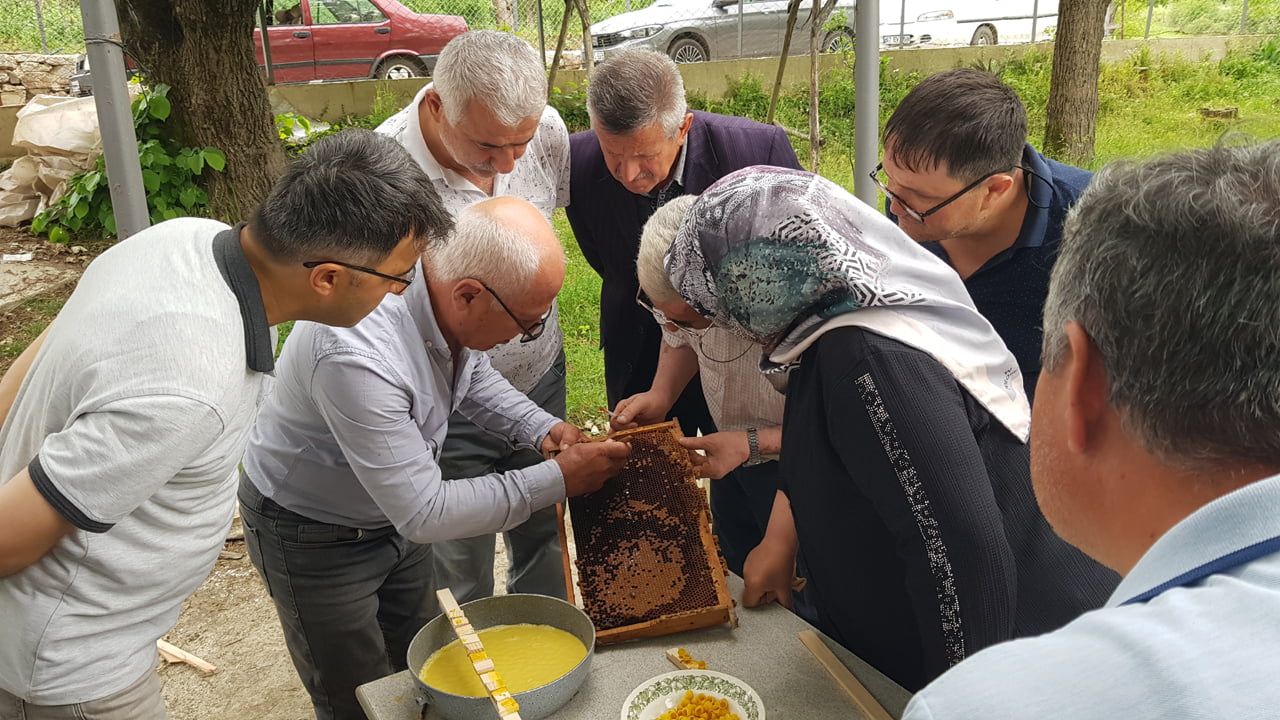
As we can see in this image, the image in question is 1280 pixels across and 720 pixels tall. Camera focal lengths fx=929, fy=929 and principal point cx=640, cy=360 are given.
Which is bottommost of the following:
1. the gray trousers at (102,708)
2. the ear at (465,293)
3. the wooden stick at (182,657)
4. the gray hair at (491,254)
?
the wooden stick at (182,657)

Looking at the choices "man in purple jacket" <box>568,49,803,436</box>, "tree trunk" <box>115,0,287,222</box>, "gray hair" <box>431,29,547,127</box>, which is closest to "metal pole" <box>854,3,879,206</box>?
"man in purple jacket" <box>568,49,803,436</box>

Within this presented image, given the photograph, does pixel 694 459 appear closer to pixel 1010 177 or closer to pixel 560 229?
pixel 1010 177

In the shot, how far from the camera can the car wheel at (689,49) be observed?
13.2 metres

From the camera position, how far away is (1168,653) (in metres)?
0.75

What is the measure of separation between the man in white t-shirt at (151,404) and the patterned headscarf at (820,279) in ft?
2.15

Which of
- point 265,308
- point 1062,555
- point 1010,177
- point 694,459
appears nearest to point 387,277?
point 265,308

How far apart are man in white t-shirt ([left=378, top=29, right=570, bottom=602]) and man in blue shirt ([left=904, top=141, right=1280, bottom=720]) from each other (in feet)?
7.09

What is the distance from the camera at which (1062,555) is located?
1940mm

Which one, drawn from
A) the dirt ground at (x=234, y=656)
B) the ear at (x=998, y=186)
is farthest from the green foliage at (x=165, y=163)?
the ear at (x=998, y=186)

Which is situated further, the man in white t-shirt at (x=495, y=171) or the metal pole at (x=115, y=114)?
the metal pole at (x=115, y=114)

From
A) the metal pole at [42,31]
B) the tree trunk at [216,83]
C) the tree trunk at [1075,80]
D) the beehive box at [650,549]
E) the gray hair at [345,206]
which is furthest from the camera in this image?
the metal pole at [42,31]

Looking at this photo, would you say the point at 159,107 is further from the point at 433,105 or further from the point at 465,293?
the point at 465,293

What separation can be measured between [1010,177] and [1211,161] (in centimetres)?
178

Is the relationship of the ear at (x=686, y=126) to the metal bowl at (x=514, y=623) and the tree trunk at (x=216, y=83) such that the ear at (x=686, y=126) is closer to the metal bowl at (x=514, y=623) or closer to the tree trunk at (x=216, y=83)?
the metal bowl at (x=514, y=623)
